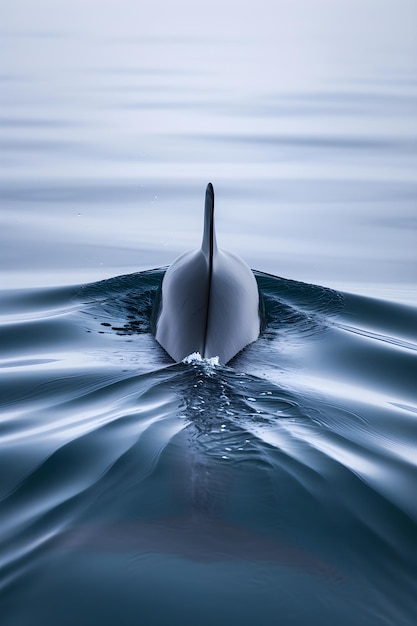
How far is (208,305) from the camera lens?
8477 mm

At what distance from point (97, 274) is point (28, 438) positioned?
6513 millimetres

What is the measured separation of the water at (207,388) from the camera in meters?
4.84

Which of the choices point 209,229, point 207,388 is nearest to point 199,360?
point 207,388

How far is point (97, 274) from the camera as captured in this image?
13156 millimetres

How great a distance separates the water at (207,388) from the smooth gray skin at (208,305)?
21 cm

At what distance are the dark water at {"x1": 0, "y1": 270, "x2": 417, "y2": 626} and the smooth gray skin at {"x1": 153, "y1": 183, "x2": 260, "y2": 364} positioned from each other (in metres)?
0.21

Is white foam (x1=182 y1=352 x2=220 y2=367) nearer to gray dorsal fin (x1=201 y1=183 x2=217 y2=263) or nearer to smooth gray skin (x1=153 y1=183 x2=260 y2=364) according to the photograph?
smooth gray skin (x1=153 y1=183 x2=260 y2=364)

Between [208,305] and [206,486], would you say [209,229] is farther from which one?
[206,486]

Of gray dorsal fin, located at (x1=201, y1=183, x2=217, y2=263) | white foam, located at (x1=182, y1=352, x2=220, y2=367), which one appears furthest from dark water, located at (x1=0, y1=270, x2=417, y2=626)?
gray dorsal fin, located at (x1=201, y1=183, x2=217, y2=263)

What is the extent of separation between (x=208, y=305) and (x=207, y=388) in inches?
54.5

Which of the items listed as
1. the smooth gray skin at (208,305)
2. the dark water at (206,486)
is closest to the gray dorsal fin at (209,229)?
the smooth gray skin at (208,305)

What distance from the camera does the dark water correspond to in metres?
4.71

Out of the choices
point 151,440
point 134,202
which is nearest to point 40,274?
point 134,202

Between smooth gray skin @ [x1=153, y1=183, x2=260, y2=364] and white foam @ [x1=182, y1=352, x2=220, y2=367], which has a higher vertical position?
smooth gray skin @ [x1=153, y1=183, x2=260, y2=364]
